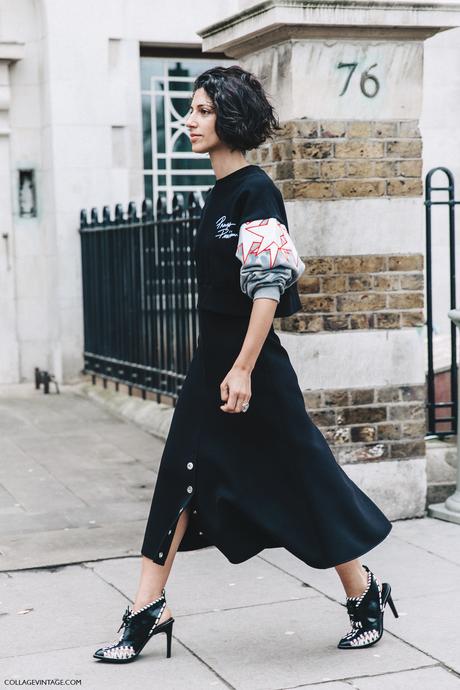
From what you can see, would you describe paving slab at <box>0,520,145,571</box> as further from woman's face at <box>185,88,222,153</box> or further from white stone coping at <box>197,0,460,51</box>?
white stone coping at <box>197,0,460,51</box>

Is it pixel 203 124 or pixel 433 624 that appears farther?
pixel 433 624

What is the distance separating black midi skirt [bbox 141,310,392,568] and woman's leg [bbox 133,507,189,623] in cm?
3

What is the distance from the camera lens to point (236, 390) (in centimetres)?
385

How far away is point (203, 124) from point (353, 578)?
1619 mm

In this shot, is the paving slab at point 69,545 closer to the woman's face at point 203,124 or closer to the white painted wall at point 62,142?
the woman's face at point 203,124

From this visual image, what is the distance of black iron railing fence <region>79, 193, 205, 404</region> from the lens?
8.17 m

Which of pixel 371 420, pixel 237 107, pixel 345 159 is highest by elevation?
pixel 237 107

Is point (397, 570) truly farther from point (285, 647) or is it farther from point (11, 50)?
point (11, 50)

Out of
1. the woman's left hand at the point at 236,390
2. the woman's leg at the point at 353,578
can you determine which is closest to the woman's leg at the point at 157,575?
the woman's left hand at the point at 236,390

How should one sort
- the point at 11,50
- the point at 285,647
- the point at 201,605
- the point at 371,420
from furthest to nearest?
the point at 11,50
the point at 371,420
the point at 201,605
the point at 285,647

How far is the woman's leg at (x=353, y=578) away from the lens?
409 centimetres

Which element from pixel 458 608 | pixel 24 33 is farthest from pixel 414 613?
pixel 24 33

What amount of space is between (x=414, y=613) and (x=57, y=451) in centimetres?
381

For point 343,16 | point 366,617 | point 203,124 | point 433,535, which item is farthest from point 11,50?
point 366,617
